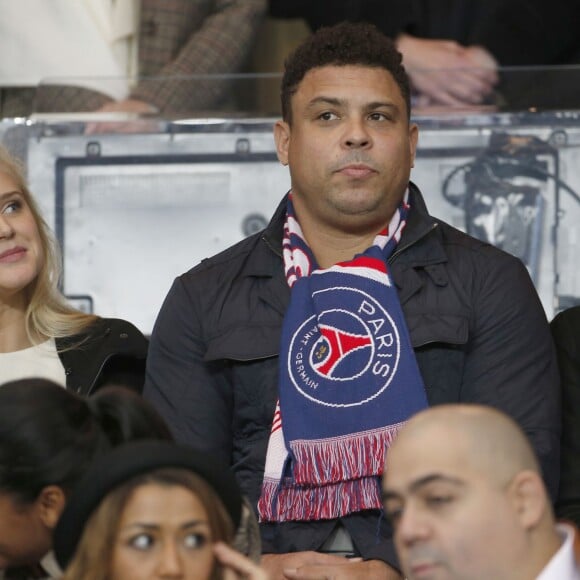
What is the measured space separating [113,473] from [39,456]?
0.75 feet

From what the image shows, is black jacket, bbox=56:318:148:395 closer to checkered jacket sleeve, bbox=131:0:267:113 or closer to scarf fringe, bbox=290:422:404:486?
scarf fringe, bbox=290:422:404:486

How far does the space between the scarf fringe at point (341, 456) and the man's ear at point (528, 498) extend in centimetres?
89

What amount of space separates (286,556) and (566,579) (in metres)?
0.98

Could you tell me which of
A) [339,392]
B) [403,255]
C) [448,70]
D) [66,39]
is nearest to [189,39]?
[66,39]

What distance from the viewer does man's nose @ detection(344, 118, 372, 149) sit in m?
3.27

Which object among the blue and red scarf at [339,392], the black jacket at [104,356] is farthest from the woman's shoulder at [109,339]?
the blue and red scarf at [339,392]

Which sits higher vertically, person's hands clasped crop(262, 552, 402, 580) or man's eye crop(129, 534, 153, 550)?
man's eye crop(129, 534, 153, 550)

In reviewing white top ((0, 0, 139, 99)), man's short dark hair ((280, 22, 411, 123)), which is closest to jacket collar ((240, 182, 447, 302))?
man's short dark hair ((280, 22, 411, 123))

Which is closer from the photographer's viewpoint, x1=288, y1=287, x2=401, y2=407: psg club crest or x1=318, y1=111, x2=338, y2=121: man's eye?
x1=288, y1=287, x2=401, y2=407: psg club crest

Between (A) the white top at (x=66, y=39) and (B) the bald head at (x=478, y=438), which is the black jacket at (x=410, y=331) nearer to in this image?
(B) the bald head at (x=478, y=438)

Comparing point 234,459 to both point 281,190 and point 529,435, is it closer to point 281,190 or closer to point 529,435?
point 529,435

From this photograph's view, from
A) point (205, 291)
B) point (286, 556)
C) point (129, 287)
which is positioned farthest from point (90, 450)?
point (129, 287)

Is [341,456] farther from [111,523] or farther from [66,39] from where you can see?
[66,39]

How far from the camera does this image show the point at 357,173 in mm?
3268
